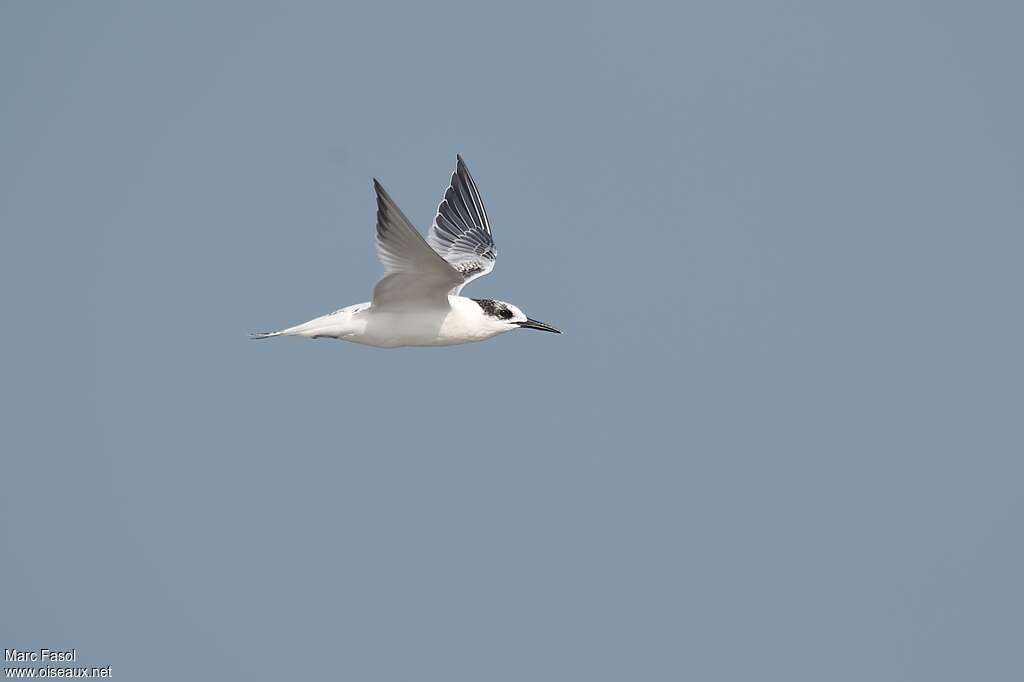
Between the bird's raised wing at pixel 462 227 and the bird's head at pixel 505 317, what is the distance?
1.79 meters

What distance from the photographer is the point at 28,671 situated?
1503 centimetres

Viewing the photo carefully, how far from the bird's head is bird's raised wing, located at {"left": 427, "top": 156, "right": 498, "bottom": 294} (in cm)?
179

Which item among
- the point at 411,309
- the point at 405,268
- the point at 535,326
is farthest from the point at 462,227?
the point at 405,268

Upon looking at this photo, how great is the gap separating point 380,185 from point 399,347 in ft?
10.4

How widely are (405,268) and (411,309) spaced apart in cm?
107

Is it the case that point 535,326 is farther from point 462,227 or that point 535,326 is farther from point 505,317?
point 462,227

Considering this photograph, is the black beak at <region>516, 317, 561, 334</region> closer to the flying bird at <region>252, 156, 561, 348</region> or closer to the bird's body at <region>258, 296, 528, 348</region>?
the flying bird at <region>252, 156, 561, 348</region>

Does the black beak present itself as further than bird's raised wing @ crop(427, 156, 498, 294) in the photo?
No

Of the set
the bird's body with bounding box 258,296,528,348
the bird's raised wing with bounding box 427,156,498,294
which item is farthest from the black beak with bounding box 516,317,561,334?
the bird's raised wing with bounding box 427,156,498,294

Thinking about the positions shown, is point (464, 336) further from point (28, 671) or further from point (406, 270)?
point (28, 671)

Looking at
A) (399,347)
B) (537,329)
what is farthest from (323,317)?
(537,329)

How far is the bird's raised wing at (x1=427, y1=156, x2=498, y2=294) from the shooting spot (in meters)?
18.2

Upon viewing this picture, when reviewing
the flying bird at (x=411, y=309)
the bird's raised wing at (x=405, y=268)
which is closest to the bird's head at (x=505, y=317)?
the flying bird at (x=411, y=309)

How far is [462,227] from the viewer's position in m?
18.9
